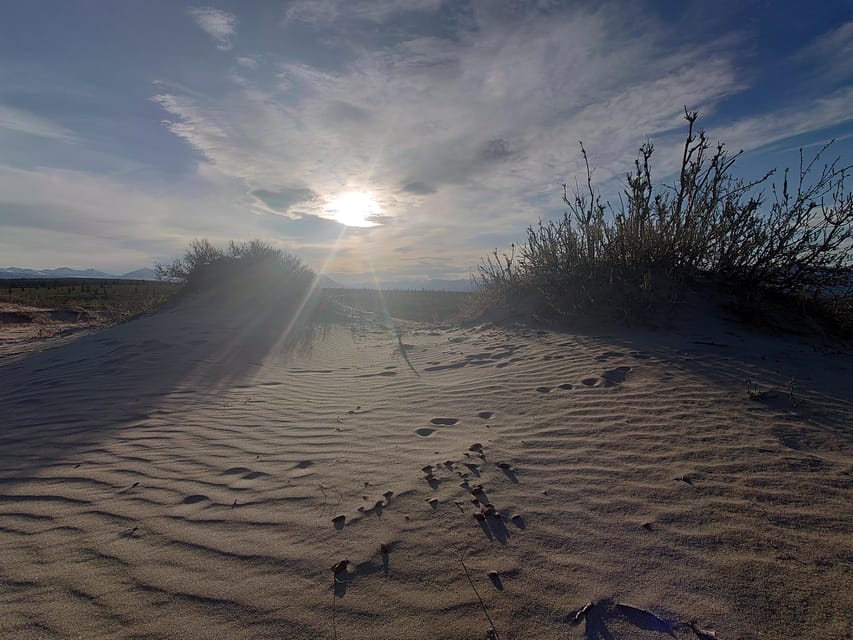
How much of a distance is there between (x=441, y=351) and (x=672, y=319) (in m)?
3.50

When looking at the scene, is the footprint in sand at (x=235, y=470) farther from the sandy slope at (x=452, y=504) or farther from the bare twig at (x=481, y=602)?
the bare twig at (x=481, y=602)

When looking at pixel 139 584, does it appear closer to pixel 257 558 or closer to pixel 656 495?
pixel 257 558

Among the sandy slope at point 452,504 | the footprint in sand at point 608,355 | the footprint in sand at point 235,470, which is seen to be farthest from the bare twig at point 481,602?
the footprint in sand at point 608,355

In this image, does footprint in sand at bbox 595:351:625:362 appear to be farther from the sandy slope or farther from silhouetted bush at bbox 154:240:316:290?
silhouetted bush at bbox 154:240:316:290

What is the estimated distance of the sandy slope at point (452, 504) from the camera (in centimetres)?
165

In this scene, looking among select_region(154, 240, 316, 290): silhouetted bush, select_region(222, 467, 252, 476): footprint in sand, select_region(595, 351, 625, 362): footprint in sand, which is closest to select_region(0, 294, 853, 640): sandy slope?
select_region(222, 467, 252, 476): footprint in sand

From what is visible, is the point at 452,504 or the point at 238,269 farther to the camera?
the point at 238,269

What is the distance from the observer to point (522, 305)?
8234 millimetres

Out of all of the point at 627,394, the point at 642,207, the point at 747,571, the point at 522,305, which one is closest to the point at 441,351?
the point at 522,305

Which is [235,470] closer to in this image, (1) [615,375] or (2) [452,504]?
(2) [452,504]

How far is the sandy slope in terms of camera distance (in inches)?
64.9

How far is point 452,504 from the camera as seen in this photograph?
93.4 inches

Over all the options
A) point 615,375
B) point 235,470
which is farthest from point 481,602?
point 615,375

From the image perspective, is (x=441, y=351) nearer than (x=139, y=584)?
No
